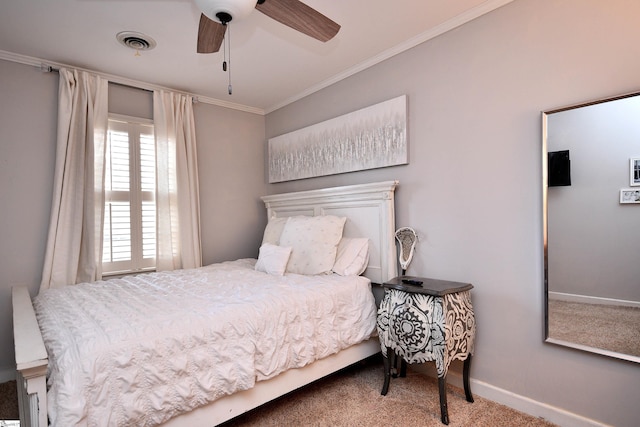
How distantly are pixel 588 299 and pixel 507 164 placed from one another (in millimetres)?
864

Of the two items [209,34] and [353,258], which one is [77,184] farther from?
[353,258]

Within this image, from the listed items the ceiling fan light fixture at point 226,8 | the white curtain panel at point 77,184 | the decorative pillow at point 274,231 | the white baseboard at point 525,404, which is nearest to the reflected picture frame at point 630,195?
the white baseboard at point 525,404

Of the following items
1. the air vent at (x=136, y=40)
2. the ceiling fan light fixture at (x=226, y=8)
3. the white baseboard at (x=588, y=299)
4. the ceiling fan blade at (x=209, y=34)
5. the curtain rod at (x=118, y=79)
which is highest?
the air vent at (x=136, y=40)

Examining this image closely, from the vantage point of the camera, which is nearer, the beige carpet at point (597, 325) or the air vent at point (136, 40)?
the beige carpet at point (597, 325)

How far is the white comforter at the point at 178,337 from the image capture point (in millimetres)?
1284

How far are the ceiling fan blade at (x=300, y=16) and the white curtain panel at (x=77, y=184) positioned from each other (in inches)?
84.3

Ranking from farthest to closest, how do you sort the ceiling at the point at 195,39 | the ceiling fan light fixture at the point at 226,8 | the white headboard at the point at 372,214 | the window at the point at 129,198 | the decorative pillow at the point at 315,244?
the window at the point at 129,198
the decorative pillow at the point at 315,244
the white headboard at the point at 372,214
the ceiling at the point at 195,39
the ceiling fan light fixture at the point at 226,8

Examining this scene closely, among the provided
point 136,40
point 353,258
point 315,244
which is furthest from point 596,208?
point 136,40

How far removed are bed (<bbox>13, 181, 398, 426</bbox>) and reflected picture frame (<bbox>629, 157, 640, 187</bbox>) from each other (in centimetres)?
132

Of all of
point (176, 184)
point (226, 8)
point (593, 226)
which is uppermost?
point (226, 8)

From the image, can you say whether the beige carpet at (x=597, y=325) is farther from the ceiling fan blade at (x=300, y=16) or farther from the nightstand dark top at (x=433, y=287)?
the ceiling fan blade at (x=300, y=16)

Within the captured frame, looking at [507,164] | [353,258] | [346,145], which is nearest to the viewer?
[507,164]

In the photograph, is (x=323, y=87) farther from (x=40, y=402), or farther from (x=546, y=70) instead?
(x=40, y=402)

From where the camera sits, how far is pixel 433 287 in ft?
6.65
